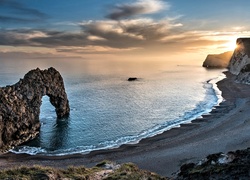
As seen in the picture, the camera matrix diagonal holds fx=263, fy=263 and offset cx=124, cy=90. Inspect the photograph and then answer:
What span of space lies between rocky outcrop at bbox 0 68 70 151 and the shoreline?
6266mm

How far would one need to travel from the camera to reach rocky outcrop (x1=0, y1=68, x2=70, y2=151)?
49.7 meters

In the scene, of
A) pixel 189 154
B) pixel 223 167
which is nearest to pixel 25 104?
pixel 189 154

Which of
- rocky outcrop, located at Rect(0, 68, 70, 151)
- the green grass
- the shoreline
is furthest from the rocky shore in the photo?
rocky outcrop, located at Rect(0, 68, 70, 151)

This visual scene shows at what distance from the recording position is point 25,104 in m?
56.4

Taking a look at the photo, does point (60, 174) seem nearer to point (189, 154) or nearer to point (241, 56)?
point (189, 154)

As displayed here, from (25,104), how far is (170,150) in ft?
106

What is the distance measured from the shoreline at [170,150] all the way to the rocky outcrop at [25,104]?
6266mm

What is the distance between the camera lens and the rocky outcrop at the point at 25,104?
49.7 metres

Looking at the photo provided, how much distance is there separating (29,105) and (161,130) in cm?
2940

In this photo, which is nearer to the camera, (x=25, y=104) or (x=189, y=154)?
(x=189, y=154)

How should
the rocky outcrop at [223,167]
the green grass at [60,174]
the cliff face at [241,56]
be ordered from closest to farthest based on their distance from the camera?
the green grass at [60,174], the rocky outcrop at [223,167], the cliff face at [241,56]

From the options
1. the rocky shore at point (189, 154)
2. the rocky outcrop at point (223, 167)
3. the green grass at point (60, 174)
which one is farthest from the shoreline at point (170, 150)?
the green grass at point (60, 174)

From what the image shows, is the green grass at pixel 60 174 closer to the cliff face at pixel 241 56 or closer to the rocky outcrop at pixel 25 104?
the rocky outcrop at pixel 25 104

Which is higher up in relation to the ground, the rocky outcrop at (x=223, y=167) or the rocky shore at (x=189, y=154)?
the rocky outcrop at (x=223, y=167)
